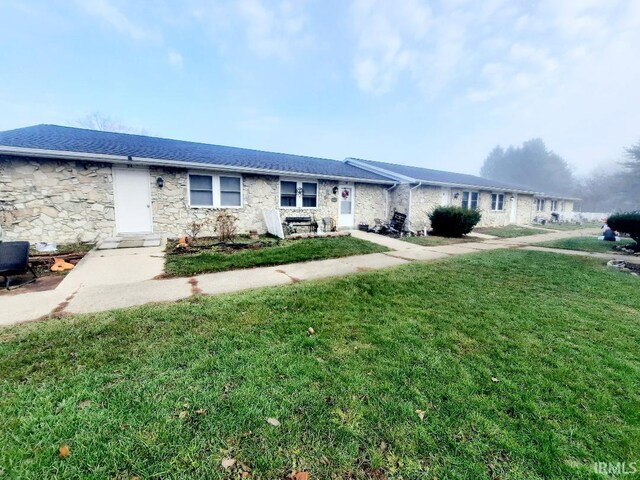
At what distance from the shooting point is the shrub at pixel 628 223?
934 cm

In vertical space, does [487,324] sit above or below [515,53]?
below

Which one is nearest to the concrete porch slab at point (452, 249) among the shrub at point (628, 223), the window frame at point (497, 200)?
the shrub at point (628, 223)

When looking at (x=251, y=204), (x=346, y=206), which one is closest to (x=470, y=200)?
(x=346, y=206)

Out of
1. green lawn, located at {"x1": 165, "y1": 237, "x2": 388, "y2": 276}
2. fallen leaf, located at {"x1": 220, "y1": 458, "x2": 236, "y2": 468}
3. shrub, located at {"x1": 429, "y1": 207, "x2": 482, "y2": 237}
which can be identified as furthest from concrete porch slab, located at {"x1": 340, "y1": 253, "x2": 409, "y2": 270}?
shrub, located at {"x1": 429, "y1": 207, "x2": 482, "y2": 237}

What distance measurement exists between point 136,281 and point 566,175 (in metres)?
84.0

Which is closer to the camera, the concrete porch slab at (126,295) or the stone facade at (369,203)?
the concrete porch slab at (126,295)

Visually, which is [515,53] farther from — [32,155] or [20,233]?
[20,233]

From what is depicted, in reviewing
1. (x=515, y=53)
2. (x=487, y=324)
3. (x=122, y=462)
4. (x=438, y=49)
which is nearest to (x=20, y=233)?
Answer: (x=122, y=462)

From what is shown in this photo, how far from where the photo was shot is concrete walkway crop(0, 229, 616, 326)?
3.80 metres

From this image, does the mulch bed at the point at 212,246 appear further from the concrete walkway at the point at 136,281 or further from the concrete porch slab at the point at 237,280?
the concrete porch slab at the point at 237,280

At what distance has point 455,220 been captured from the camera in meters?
12.7

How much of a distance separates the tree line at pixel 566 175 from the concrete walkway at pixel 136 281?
4373 cm

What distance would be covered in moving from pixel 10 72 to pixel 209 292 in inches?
1146

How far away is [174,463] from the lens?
1568 mm
